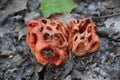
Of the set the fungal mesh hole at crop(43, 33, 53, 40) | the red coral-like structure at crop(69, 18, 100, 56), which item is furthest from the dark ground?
the fungal mesh hole at crop(43, 33, 53, 40)

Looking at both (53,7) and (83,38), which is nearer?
(83,38)

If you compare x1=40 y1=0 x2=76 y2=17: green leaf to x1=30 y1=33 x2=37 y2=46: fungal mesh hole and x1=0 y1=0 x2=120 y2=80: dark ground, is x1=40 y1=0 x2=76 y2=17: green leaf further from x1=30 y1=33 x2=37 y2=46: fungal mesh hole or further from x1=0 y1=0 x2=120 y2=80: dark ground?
x1=30 y1=33 x2=37 y2=46: fungal mesh hole

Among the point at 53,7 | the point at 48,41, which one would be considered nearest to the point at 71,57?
Answer: the point at 48,41

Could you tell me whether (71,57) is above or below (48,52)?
below

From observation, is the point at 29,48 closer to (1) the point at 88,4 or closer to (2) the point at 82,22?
(2) the point at 82,22

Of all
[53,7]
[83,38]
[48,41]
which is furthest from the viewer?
[53,7]

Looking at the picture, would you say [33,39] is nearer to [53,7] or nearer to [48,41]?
[48,41]

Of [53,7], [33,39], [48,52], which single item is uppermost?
[53,7]
